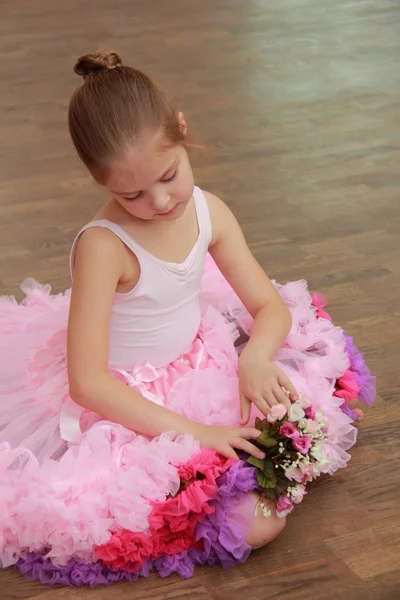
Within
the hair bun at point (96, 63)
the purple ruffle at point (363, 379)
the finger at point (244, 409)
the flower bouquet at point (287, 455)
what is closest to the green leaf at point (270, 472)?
the flower bouquet at point (287, 455)

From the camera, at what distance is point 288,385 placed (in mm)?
1617

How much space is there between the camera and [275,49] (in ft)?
14.6

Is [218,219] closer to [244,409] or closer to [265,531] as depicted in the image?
[244,409]

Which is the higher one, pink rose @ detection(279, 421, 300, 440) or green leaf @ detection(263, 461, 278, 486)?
pink rose @ detection(279, 421, 300, 440)

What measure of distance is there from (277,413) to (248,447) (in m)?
0.07

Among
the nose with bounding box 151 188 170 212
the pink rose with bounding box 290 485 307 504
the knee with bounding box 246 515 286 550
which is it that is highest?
the nose with bounding box 151 188 170 212

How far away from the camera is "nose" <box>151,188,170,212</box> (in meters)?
1.49

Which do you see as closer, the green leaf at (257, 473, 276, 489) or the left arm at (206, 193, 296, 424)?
the green leaf at (257, 473, 276, 489)

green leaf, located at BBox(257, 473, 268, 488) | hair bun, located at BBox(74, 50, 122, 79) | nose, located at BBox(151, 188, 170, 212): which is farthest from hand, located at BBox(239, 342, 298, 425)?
hair bun, located at BBox(74, 50, 122, 79)

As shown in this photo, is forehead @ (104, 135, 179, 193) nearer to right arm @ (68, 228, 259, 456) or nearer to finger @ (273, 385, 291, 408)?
right arm @ (68, 228, 259, 456)

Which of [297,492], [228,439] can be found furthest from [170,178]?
[297,492]

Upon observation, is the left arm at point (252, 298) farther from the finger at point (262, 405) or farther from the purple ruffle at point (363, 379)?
the purple ruffle at point (363, 379)

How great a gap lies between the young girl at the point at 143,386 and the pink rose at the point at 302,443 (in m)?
0.08

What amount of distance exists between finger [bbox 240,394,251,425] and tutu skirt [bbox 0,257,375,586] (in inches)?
1.1
